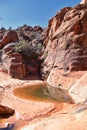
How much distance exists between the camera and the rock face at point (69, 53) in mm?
27598

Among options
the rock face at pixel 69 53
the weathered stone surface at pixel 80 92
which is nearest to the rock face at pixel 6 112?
the weathered stone surface at pixel 80 92

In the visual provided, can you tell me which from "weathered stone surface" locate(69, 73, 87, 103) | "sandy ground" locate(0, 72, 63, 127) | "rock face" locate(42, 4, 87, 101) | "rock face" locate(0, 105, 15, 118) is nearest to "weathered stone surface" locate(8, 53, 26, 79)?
"rock face" locate(42, 4, 87, 101)

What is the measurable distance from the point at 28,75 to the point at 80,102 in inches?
813

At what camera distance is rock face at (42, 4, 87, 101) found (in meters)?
27.6

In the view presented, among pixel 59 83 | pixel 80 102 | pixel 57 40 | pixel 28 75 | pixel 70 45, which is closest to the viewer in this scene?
pixel 80 102

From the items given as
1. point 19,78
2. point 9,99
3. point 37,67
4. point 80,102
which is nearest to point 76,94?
point 80,102

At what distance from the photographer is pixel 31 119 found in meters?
14.6

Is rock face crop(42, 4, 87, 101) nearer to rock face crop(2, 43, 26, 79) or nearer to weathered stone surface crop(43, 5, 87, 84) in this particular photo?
weathered stone surface crop(43, 5, 87, 84)

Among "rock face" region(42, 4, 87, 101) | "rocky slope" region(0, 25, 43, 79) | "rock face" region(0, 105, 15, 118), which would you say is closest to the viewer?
"rock face" region(0, 105, 15, 118)

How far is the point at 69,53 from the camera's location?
3005cm

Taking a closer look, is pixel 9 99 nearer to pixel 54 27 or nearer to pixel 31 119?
pixel 31 119

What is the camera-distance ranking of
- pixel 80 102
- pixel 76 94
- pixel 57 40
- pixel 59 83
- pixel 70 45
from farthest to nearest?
pixel 57 40
pixel 70 45
pixel 59 83
pixel 76 94
pixel 80 102

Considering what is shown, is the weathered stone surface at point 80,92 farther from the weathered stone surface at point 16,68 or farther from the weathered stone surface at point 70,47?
the weathered stone surface at point 16,68

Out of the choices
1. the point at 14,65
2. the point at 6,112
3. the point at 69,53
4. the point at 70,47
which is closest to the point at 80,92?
the point at 6,112
